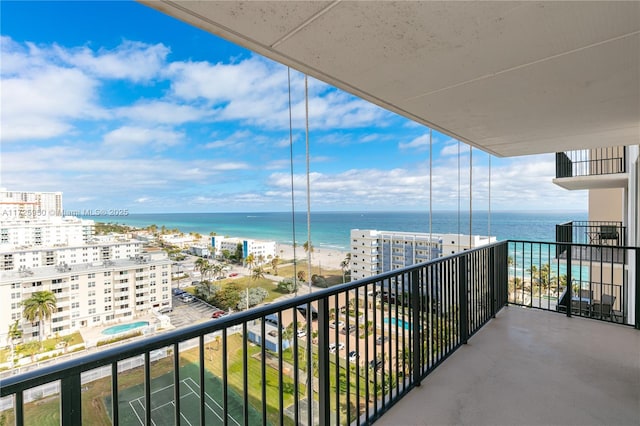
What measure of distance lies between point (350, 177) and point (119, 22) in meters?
14.7

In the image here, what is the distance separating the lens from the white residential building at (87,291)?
104 inches

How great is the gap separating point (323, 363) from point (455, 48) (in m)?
1.72

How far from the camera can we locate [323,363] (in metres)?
1.51

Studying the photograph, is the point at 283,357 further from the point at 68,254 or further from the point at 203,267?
the point at 68,254

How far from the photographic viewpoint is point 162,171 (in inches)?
276

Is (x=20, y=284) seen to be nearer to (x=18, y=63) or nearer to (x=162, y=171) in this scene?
(x=18, y=63)

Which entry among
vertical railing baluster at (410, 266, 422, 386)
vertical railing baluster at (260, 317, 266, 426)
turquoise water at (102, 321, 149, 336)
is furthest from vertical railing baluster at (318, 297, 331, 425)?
turquoise water at (102, 321, 149, 336)

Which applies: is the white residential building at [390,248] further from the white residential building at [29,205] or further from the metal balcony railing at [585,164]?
the white residential building at [29,205]

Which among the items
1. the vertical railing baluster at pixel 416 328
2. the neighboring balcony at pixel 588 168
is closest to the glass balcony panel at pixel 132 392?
the vertical railing baluster at pixel 416 328

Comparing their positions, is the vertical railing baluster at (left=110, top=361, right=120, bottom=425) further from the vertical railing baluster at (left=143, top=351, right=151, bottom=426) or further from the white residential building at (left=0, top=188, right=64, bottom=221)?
the white residential building at (left=0, top=188, right=64, bottom=221)

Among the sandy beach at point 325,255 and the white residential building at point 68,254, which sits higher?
the white residential building at point 68,254

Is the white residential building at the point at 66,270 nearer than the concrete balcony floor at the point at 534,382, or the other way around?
the concrete balcony floor at the point at 534,382

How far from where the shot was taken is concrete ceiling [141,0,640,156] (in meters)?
1.17

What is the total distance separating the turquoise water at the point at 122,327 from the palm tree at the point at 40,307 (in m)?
0.50
